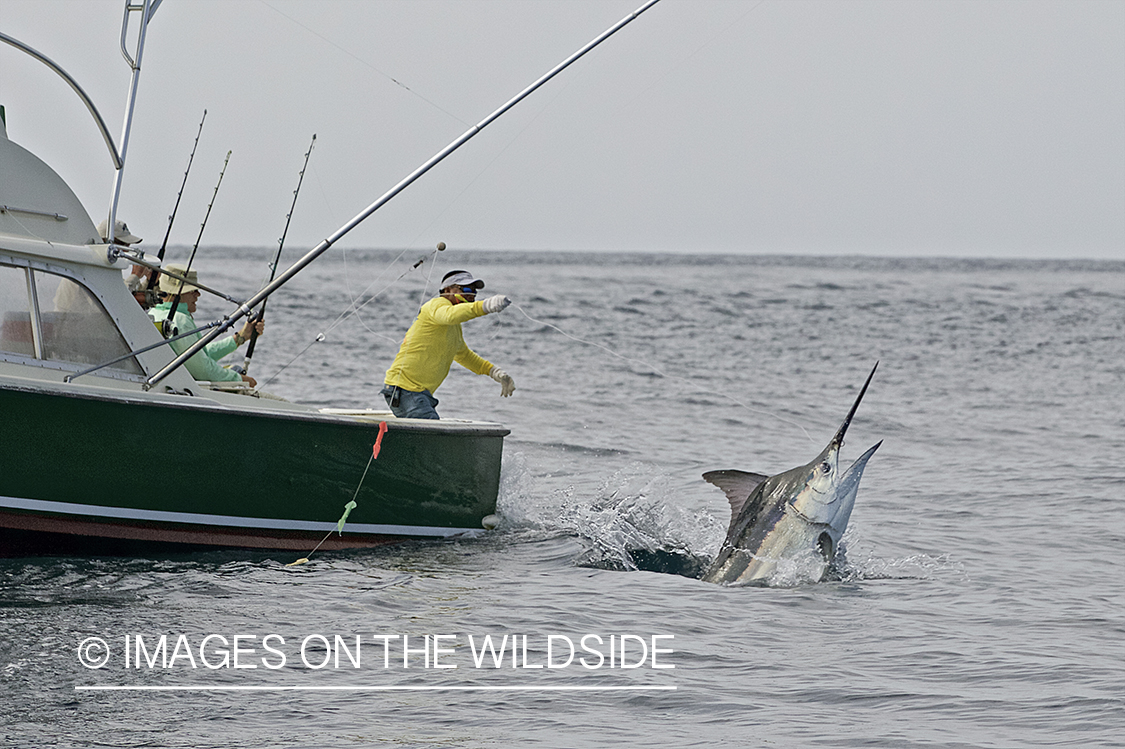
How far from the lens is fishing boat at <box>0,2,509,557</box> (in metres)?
7.62

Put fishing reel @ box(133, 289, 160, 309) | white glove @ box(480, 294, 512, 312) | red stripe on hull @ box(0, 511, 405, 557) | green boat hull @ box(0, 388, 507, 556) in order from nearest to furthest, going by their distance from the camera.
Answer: green boat hull @ box(0, 388, 507, 556) → red stripe on hull @ box(0, 511, 405, 557) → white glove @ box(480, 294, 512, 312) → fishing reel @ box(133, 289, 160, 309)

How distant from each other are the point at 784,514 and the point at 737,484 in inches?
19.0

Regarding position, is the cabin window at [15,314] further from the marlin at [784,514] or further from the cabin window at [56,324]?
the marlin at [784,514]

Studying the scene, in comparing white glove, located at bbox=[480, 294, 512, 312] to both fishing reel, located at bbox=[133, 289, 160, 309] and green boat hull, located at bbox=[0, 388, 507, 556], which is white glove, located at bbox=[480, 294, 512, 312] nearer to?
green boat hull, located at bbox=[0, 388, 507, 556]

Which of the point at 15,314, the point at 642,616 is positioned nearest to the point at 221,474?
the point at 15,314

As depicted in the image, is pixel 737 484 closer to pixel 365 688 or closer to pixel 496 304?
pixel 496 304

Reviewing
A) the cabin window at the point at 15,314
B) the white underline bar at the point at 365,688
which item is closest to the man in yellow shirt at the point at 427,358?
the cabin window at the point at 15,314

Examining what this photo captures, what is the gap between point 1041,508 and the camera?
1252 centimetres

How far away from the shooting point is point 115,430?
7742 millimetres

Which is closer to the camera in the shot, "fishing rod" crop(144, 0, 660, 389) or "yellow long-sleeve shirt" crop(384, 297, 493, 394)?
"fishing rod" crop(144, 0, 660, 389)

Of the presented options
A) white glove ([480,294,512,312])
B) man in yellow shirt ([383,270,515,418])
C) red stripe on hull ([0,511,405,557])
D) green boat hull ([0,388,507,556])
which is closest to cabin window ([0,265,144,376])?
green boat hull ([0,388,507,556])

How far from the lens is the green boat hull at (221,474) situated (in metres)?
7.60

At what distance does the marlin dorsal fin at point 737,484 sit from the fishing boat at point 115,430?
223 cm

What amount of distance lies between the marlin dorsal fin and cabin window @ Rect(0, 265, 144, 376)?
3.95 meters
